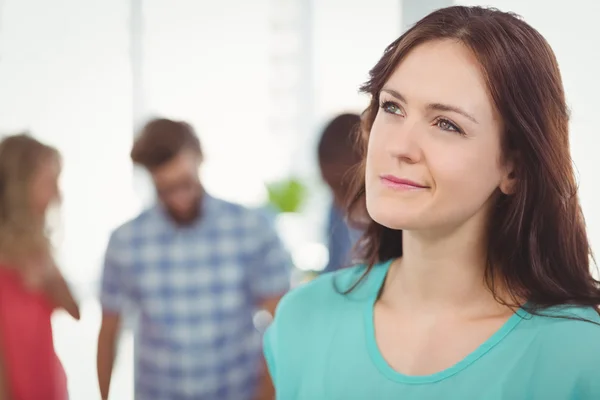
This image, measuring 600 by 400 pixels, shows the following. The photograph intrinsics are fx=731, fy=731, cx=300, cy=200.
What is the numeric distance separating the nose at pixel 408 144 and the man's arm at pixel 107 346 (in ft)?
5.02

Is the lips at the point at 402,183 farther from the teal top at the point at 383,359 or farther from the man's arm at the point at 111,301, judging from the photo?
the man's arm at the point at 111,301

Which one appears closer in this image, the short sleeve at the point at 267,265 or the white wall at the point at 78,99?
the short sleeve at the point at 267,265

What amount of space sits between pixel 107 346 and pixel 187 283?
312mm

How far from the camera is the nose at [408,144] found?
0.94 meters

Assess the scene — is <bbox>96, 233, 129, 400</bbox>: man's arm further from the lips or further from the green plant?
the green plant

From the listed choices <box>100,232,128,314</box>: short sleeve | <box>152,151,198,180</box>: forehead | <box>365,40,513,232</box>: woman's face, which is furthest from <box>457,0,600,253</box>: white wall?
<box>365,40,513,232</box>: woman's face

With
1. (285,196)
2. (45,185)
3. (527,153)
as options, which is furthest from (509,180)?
(285,196)

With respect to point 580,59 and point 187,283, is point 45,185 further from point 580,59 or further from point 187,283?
point 580,59

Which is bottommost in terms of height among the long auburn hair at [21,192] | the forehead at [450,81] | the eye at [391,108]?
the long auburn hair at [21,192]

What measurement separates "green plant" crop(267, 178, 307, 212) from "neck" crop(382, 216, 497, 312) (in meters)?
2.97

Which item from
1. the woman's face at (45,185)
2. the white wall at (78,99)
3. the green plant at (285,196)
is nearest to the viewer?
the woman's face at (45,185)

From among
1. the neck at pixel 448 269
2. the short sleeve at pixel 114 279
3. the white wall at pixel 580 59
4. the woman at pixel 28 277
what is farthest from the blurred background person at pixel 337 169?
the neck at pixel 448 269

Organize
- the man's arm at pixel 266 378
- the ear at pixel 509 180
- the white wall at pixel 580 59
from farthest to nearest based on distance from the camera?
the white wall at pixel 580 59, the man's arm at pixel 266 378, the ear at pixel 509 180

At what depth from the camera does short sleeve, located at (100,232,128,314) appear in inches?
88.4
